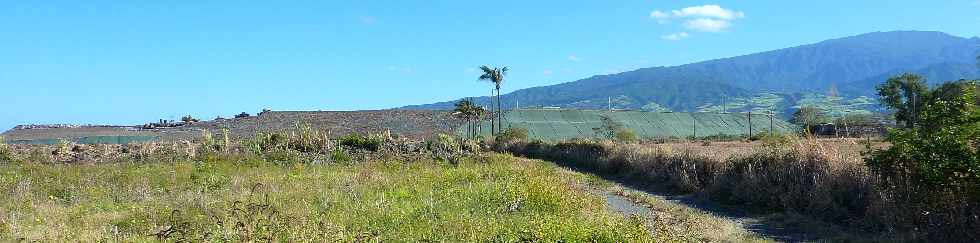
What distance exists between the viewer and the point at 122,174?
64.0ft

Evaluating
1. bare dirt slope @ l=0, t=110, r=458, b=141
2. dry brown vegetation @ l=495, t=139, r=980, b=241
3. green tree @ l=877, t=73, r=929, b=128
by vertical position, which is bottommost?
dry brown vegetation @ l=495, t=139, r=980, b=241

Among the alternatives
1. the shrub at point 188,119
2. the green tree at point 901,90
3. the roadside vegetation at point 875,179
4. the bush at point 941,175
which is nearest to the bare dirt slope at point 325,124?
the shrub at point 188,119

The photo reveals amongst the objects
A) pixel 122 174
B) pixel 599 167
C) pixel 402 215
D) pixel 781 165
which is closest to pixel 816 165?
pixel 781 165

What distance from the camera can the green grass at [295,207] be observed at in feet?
30.3

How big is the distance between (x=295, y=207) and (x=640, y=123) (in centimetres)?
7362

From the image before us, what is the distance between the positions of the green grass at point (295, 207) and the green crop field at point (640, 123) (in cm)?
5155

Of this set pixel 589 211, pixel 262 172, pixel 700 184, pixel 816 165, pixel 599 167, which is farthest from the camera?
pixel 599 167

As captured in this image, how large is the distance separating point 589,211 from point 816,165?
6.67 meters

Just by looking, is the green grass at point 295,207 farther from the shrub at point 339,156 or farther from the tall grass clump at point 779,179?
the shrub at point 339,156

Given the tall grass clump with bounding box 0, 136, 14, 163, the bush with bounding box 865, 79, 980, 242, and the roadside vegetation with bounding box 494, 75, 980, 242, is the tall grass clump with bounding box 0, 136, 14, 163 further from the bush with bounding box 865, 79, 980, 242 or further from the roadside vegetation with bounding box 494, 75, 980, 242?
the bush with bounding box 865, 79, 980, 242

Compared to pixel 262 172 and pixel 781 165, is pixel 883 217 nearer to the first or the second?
pixel 781 165

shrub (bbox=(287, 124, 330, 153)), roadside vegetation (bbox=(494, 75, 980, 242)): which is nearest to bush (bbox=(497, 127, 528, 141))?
shrub (bbox=(287, 124, 330, 153))

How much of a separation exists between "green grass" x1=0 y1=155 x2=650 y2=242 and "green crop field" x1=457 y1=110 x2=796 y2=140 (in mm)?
51545

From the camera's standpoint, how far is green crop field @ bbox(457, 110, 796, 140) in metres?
74.2
